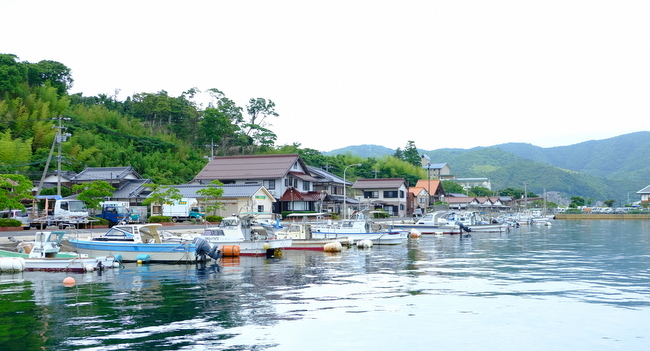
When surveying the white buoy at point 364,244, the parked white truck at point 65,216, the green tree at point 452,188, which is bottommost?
the white buoy at point 364,244

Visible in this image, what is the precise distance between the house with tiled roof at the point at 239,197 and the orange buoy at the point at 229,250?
101 feet

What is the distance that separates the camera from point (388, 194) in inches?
4063

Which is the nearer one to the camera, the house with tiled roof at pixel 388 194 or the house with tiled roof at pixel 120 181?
the house with tiled roof at pixel 120 181

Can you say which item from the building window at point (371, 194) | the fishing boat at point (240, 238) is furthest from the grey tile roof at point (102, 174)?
the building window at point (371, 194)

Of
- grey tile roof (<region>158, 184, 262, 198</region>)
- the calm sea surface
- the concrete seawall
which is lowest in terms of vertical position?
the calm sea surface

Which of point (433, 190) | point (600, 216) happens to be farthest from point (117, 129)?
point (600, 216)

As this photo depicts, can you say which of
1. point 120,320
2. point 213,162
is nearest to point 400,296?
point 120,320

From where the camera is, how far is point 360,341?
629 inches

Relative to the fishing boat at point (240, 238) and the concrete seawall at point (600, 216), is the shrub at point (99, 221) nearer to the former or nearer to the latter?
the fishing boat at point (240, 238)

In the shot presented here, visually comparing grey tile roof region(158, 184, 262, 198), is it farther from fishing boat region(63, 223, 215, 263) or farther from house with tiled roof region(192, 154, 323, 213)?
fishing boat region(63, 223, 215, 263)

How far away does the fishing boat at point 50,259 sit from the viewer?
28456mm

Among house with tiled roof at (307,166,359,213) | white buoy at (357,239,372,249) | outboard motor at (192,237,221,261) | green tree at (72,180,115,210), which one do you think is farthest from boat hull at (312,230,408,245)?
house with tiled roof at (307,166,359,213)

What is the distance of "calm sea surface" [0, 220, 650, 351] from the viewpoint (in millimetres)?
15945

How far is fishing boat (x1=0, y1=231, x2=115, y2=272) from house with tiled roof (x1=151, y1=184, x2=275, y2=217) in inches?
1530
